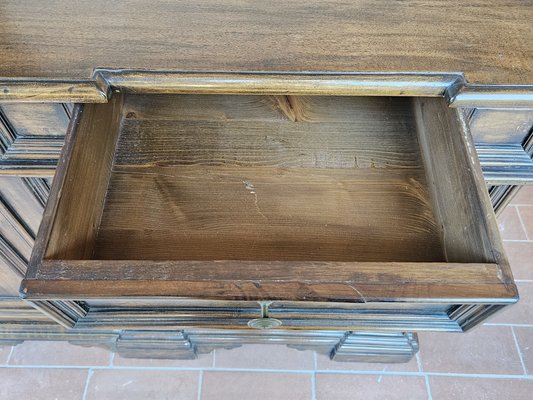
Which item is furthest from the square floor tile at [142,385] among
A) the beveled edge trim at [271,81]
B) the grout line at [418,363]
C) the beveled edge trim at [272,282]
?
the beveled edge trim at [271,81]

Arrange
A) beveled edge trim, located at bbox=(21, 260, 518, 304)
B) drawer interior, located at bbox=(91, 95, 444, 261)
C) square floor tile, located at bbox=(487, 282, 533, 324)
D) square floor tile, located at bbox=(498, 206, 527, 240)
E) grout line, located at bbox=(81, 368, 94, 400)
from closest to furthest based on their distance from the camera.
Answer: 1. beveled edge trim, located at bbox=(21, 260, 518, 304)
2. drawer interior, located at bbox=(91, 95, 444, 261)
3. grout line, located at bbox=(81, 368, 94, 400)
4. square floor tile, located at bbox=(487, 282, 533, 324)
5. square floor tile, located at bbox=(498, 206, 527, 240)

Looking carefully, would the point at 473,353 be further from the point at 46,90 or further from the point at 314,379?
the point at 46,90

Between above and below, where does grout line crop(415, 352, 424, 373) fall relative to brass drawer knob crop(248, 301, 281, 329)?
above

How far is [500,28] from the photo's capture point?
539mm

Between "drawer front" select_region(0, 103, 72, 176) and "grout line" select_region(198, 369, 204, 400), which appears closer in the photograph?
"drawer front" select_region(0, 103, 72, 176)

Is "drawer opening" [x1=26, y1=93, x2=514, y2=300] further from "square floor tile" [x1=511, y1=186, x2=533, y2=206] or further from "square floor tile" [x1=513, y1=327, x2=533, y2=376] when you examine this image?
"square floor tile" [x1=511, y1=186, x2=533, y2=206]

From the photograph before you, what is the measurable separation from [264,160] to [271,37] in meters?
0.19

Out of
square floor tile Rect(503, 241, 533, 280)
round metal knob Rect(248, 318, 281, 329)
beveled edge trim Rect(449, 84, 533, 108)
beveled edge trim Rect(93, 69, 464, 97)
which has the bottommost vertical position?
round metal knob Rect(248, 318, 281, 329)

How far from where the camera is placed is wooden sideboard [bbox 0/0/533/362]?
471 mm

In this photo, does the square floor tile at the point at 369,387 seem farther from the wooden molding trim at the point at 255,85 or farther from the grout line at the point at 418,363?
the wooden molding trim at the point at 255,85

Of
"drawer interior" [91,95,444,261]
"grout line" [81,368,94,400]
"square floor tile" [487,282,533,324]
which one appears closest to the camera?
"drawer interior" [91,95,444,261]

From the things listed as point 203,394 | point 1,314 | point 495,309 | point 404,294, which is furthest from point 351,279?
point 1,314

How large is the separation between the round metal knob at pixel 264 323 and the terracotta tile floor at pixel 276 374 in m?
0.42

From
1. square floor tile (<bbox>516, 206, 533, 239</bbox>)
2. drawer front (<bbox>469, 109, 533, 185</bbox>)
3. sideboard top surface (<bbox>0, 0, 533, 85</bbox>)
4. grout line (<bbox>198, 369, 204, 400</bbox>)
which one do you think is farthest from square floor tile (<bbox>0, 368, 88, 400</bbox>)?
square floor tile (<bbox>516, 206, 533, 239</bbox>)
